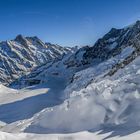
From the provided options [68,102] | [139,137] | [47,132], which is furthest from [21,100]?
[139,137]

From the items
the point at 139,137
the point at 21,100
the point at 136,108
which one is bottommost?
the point at 139,137

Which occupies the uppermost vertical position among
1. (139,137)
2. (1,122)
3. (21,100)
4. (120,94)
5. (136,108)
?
(21,100)

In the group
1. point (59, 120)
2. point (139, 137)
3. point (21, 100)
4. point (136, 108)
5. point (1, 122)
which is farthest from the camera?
point (21, 100)

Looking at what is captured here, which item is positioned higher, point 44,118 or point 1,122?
point 1,122

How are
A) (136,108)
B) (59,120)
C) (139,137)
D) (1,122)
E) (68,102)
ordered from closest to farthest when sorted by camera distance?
(139,137) < (136,108) < (59,120) < (68,102) < (1,122)

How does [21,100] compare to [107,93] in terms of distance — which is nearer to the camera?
[107,93]

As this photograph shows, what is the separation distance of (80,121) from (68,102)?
11.8 feet

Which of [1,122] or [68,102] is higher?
[1,122]

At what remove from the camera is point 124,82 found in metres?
26.2

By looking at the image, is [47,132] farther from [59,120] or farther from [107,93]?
[107,93]

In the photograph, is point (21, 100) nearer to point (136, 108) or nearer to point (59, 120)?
point (59, 120)

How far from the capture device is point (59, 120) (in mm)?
23906

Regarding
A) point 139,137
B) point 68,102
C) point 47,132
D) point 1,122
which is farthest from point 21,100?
point 139,137

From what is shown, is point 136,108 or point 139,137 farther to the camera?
point 136,108
